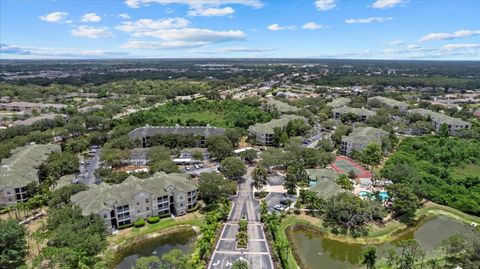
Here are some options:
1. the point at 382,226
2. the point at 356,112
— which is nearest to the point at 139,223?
the point at 382,226

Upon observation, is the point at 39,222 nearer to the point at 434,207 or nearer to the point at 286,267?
the point at 286,267

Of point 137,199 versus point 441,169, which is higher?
point 137,199

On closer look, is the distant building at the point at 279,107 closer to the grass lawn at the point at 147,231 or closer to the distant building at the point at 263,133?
the distant building at the point at 263,133

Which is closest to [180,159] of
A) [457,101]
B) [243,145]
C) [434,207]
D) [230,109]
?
[243,145]

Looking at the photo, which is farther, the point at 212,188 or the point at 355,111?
the point at 355,111

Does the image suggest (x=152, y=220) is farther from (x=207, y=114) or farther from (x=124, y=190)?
(x=207, y=114)

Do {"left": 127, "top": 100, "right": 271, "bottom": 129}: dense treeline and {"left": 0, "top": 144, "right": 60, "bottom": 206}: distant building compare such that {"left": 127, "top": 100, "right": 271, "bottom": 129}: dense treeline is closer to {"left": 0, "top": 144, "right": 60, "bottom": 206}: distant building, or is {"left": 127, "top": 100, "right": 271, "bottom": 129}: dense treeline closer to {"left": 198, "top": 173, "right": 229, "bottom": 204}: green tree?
{"left": 0, "top": 144, "right": 60, "bottom": 206}: distant building
